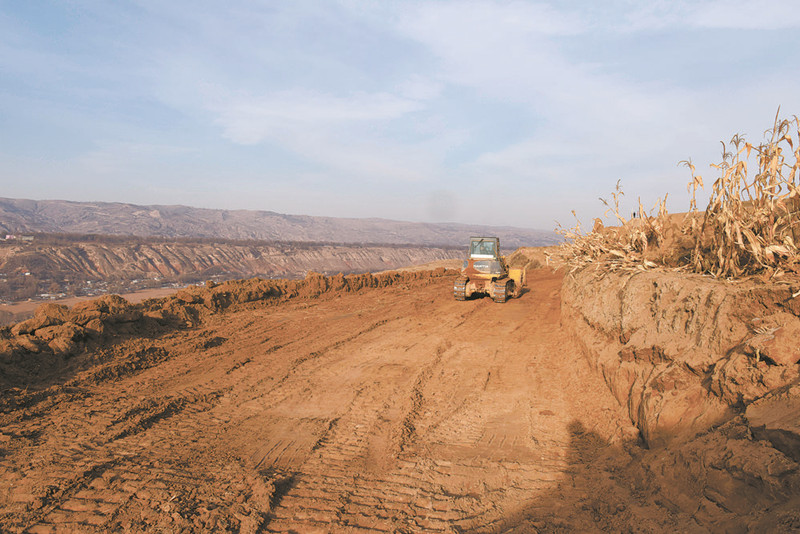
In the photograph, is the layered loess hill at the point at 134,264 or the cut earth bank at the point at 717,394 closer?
the cut earth bank at the point at 717,394

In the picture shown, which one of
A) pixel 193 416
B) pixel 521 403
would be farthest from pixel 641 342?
pixel 193 416

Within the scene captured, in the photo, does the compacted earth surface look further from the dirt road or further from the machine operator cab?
the machine operator cab

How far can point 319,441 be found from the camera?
5.47 m

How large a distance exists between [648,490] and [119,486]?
15.9 feet

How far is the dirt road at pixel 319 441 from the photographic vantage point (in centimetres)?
384

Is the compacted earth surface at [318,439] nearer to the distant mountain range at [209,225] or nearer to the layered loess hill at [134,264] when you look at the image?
the layered loess hill at [134,264]

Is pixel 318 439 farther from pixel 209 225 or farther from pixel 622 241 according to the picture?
pixel 209 225

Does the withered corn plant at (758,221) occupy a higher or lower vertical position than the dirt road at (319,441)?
higher

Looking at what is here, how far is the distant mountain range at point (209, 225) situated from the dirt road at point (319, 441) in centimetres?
10119

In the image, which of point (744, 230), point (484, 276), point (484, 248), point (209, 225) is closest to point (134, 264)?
point (484, 248)

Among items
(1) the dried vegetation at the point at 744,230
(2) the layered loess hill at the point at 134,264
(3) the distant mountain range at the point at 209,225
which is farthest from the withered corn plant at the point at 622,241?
(3) the distant mountain range at the point at 209,225

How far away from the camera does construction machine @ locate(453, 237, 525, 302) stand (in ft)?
48.5

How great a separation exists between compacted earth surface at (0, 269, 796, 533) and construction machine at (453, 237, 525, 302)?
14.6ft

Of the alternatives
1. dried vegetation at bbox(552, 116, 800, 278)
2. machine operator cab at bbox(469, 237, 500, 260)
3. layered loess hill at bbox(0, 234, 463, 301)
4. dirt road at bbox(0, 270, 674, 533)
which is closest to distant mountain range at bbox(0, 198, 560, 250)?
layered loess hill at bbox(0, 234, 463, 301)
